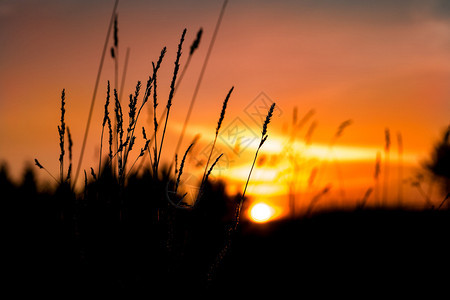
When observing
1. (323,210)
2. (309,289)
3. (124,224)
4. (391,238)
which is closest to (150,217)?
(124,224)

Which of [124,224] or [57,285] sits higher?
[124,224]

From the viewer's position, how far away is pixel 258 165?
9.16ft

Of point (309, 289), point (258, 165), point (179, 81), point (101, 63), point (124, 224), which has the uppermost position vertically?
point (101, 63)

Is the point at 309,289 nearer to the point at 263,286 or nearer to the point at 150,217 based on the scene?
the point at 263,286

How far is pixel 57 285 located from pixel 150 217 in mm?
639

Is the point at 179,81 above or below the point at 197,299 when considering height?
above

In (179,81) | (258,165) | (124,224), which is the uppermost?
(179,81)

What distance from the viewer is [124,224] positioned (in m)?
1.94

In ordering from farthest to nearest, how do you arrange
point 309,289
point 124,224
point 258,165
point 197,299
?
point 258,165
point 309,289
point 124,224
point 197,299

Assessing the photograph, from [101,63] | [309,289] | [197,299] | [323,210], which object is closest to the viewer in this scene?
[197,299]

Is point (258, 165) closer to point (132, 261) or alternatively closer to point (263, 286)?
point (263, 286)

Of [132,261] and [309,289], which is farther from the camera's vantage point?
[309,289]

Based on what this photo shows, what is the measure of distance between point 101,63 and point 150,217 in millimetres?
989

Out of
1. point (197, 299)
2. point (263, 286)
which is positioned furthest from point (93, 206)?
point (263, 286)
